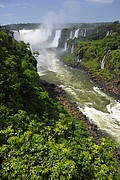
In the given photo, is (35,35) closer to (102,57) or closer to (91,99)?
(102,57)

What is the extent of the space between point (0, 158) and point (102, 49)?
45.6 m

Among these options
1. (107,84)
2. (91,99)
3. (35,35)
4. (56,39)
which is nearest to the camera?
(91,99)

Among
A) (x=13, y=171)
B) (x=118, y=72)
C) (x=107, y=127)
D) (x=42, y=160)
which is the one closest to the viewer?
(x=13, y=171)

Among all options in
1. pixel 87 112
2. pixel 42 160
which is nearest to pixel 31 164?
pixel 42 160

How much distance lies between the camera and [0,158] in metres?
6.34

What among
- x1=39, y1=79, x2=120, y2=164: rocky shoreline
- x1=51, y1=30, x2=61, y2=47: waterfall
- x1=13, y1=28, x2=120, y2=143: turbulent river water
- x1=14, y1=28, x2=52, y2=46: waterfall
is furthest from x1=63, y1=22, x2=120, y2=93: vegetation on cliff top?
x1=14, y1=28, x2=52, y2=46: waterfall

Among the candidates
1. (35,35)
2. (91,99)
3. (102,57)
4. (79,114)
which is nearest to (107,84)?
(91,99)

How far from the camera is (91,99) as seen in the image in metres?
27.4

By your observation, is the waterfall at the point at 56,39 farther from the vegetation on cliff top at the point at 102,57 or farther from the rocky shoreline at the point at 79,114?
the rocky shoreline at the point at 79,114

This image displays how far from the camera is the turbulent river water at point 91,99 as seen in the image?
804 inches

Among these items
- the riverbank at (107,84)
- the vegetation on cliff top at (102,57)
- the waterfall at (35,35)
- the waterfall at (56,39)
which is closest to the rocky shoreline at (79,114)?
the riverbank at (107,84)

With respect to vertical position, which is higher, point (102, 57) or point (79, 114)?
point (102, 57)

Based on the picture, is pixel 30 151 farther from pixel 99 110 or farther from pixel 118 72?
pixel 118 72

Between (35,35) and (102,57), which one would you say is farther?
(35,35)
